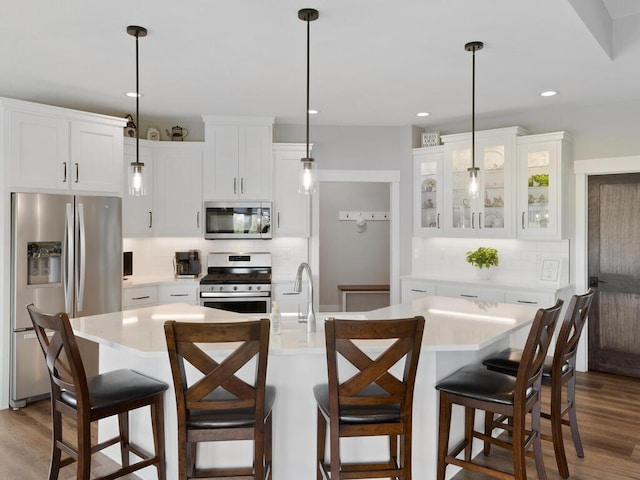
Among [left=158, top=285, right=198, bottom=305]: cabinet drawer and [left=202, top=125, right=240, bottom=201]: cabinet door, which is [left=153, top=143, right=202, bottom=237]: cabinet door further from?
[left=158, top=285, right=198, bottom=305]: cabinet drawer

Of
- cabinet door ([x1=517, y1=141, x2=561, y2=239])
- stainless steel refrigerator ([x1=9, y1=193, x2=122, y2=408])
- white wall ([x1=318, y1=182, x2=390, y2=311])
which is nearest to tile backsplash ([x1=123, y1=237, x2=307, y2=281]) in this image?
stainless steel refrigerator ([x1=9, y1=193, x2=122, y2=408])

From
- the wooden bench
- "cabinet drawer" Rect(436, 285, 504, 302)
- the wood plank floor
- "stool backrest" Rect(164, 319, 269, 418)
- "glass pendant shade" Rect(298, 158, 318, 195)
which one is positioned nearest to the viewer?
"stool backrest" Rect(164, 319, 269, 418)

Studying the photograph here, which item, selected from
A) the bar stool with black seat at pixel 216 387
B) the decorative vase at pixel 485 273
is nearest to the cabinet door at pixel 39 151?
the bar stool with black seat at pixel 216 387

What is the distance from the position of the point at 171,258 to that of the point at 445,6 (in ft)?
13.4

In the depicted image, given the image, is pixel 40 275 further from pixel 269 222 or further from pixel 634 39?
pixel 634 39

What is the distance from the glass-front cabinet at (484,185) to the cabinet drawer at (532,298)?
63 cm

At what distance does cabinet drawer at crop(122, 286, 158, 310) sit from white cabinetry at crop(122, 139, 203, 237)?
0.61m

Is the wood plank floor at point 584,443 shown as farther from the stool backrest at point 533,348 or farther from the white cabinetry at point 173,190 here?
the white cabinetry at point 173,190

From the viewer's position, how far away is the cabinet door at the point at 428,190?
557 cm

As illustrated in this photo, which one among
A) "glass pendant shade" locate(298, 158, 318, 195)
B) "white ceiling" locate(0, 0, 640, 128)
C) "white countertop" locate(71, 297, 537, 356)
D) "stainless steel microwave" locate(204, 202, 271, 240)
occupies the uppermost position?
"white ceiling" locate(0, 0, 640, 128)

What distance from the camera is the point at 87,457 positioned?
236 cm

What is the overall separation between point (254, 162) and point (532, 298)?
3.10 meters

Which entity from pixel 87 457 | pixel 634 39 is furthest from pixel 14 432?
pixel 634 39

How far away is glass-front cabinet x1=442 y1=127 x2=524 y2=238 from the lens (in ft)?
16.7
